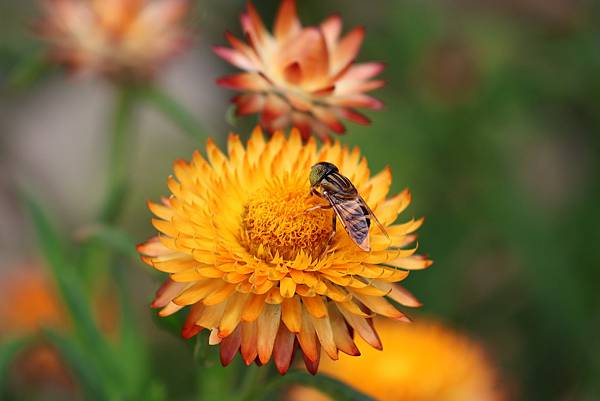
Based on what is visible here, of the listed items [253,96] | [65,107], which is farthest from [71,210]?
[253,96]

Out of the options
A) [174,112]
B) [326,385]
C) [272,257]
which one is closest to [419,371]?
[326,385]

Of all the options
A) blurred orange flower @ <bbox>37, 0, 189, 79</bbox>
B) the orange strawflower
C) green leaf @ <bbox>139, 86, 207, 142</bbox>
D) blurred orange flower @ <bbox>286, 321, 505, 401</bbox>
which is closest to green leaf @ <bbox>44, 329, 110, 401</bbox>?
the orange strawflower

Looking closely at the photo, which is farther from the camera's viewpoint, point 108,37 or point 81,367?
point 108,37

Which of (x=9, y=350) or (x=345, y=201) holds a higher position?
(x=345, y=201)

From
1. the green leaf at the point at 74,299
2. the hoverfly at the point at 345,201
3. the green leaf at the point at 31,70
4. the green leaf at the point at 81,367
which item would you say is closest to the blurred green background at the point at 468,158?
the green leaf at the point at 31,70

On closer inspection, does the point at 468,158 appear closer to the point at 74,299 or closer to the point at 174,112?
the point at 174,112

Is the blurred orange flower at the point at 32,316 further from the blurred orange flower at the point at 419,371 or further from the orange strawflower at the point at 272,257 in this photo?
the orange strawflower at the point at 272,257

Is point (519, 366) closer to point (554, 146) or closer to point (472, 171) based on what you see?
point (472, 171)

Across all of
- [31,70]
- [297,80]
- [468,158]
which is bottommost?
[31,70]

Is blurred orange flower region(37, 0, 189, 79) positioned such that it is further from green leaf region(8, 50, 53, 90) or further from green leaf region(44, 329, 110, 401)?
green leaf region(44, 329, 110, 401)
